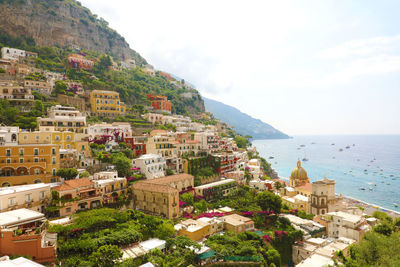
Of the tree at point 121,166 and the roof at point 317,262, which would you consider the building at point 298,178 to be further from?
the tree at point 121,166

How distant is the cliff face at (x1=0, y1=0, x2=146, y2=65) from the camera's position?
3337 inches

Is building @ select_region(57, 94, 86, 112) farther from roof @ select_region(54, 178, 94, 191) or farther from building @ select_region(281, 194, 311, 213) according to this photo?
building @ select_region(281, 194, 311, 213)

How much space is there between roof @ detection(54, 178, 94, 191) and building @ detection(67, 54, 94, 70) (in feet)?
193

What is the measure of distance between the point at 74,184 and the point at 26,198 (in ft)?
17.8

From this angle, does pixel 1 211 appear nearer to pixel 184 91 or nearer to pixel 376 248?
pixel 376 248

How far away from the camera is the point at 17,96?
5088cm

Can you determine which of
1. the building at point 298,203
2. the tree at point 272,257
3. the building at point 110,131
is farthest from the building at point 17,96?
the building at point 298,203

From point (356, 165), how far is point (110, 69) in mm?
134473

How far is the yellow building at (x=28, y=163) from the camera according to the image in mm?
31391

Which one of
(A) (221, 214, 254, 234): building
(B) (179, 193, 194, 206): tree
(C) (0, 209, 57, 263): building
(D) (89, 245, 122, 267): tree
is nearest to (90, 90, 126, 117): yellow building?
(B) (179, 193, 194, 206): tree

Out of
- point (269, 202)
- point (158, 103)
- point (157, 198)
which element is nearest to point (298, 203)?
point (269, 202)

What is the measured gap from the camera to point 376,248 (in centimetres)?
2395

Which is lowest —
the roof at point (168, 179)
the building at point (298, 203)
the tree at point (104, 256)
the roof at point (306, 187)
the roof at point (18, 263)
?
the building at point (298, 203)

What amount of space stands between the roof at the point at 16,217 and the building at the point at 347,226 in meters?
41.8
